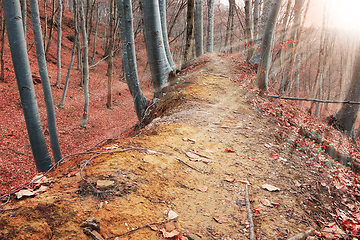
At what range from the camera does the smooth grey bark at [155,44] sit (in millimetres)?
5559

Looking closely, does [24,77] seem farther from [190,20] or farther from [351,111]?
[351,111]

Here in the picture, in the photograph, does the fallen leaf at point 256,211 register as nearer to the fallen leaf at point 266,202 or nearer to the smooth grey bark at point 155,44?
the fallen leaf at point 266,202

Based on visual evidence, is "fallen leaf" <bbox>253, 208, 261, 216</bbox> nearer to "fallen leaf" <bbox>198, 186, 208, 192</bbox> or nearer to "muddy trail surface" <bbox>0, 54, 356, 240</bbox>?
"muddy trail surface" <bbox>0, 54, 356, 240</bbox>

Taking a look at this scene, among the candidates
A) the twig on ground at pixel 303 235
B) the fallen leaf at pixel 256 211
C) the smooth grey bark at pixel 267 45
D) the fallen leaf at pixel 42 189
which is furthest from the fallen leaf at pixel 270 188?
the smooth grey bark at pixel 267 45

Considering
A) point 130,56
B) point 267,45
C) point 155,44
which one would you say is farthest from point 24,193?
point 267,45

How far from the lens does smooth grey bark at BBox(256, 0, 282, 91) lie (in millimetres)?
5445

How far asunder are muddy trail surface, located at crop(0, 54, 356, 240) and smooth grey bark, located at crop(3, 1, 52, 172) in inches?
67.7

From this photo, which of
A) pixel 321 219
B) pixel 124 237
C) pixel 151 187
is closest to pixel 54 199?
pixel 124 237

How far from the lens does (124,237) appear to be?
160 centimetres

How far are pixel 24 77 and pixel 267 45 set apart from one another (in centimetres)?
576

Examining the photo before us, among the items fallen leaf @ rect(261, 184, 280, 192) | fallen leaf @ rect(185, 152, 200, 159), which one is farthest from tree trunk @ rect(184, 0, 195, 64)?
fallen leaf @ rect(261, 184, 280, 192)

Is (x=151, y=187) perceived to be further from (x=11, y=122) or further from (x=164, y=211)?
(x=11, y=122)

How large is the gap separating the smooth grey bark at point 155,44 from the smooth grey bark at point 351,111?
297 inches

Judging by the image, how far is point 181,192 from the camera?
2357mm
